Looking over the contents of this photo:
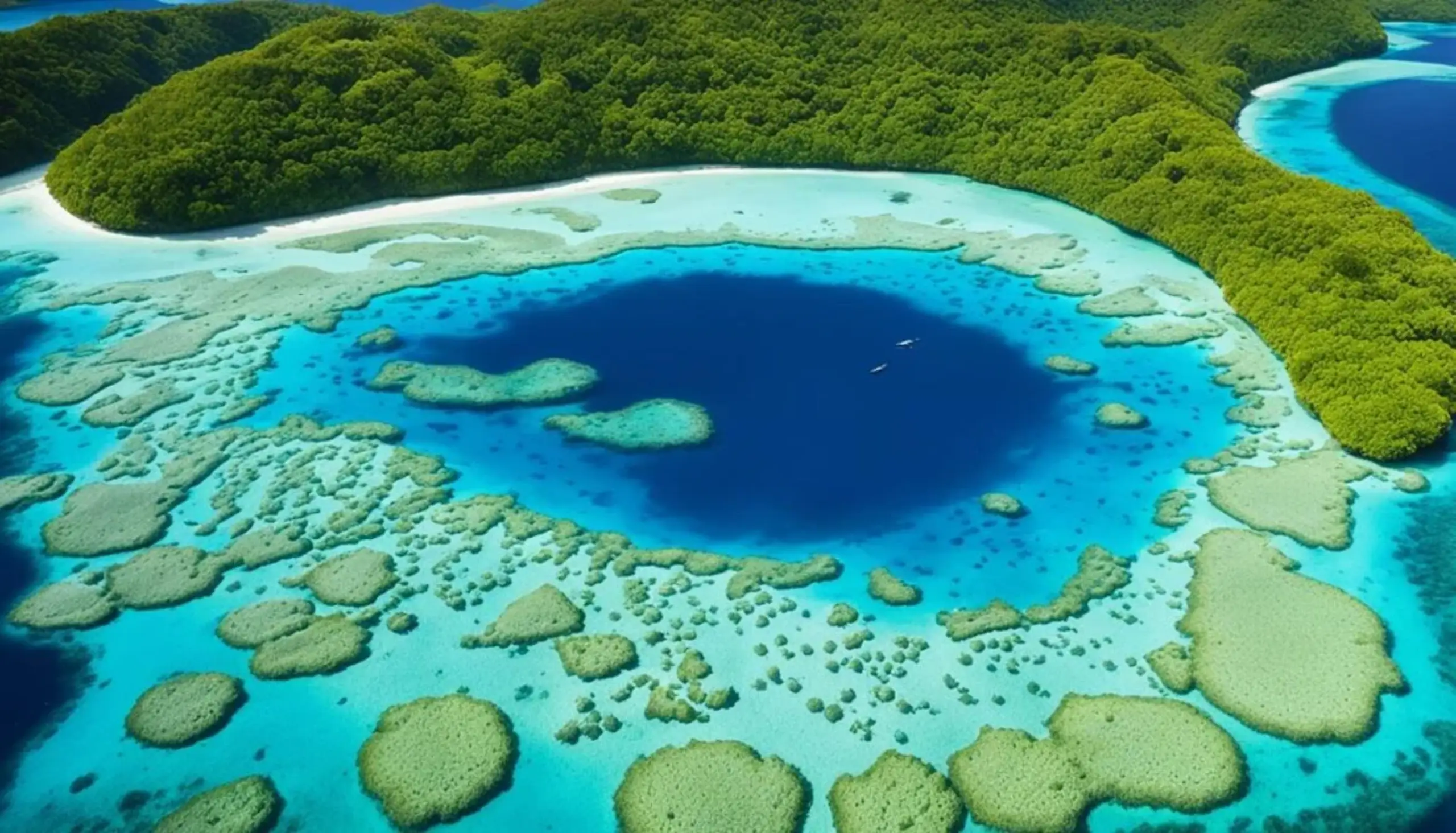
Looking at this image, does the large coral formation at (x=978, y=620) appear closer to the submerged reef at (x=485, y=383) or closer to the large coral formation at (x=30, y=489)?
the submerged reef at (x=485, y=383)

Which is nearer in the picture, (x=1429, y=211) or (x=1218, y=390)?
(x=1218, y=390)

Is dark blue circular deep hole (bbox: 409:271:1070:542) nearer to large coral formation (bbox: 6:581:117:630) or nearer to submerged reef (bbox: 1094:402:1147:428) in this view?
submerged reef (bbox: 1094:402:1147:428)

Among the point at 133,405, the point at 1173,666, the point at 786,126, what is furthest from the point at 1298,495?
the point at 786,126

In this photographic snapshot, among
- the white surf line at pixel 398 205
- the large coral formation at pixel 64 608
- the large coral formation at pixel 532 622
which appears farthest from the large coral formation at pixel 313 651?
the white surf line at pixel 398 205

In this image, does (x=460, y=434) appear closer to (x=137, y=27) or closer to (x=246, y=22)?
(x=137, y=27)

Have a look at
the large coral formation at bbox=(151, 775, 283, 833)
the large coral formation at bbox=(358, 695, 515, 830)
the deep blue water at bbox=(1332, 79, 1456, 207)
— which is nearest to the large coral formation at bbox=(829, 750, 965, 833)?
the large coral formation at bbox=(358, 695, 515, 830)

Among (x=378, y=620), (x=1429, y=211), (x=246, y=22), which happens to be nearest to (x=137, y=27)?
(x=246, y=22)
